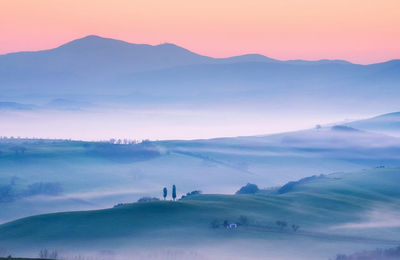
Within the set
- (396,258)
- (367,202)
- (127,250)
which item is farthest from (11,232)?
(367,202)

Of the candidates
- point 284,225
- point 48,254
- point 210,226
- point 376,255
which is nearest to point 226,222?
point 210,226

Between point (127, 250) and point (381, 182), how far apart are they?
270 feet

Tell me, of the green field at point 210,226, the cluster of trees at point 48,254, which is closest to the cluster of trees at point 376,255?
the green field at point 210,226

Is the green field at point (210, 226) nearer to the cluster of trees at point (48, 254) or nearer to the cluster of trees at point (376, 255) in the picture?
the cluster of trees at point (48, 254)

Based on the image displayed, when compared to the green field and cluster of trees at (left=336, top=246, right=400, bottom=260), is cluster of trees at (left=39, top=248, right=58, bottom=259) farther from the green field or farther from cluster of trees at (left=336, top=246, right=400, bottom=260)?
cluster of trees at (left=336, top=246, right=400, bottom=260)

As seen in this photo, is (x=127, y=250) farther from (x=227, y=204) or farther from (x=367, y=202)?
(x=367, y=202)

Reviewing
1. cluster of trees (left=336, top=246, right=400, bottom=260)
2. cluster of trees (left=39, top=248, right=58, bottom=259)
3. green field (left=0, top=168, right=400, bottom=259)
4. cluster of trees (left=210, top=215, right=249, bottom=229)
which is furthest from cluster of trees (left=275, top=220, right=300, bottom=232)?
cluster of trees (left=39, top=248, right=58, bottom=259)

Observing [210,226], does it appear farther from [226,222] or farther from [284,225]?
[284,225]

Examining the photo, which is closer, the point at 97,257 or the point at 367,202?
the point at 97,257

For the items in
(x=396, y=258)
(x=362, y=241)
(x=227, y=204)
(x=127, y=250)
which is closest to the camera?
(x=396, y=258)

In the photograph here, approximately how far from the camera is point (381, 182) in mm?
A: 161500

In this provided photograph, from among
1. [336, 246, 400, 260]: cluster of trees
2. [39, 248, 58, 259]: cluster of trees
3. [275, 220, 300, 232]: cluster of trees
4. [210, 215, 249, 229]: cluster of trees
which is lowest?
[336, 246, 400, 260]: cluster of trees

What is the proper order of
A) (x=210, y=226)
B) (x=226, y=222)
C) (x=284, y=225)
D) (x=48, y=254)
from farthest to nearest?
1. (x=284, y=225)
2. (x=226, y=222)
3. (x=210, y=226)
4. (x=48, y=254)

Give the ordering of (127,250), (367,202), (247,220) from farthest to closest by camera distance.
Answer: (367,202) < (247,220) < (127,250)
